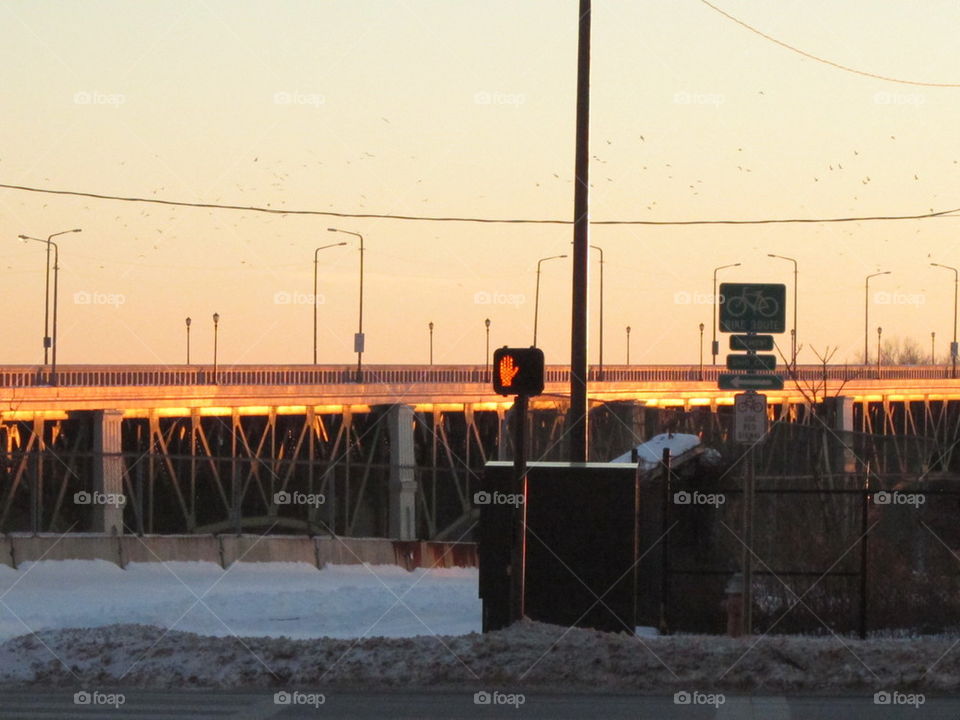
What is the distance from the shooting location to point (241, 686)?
12906 millimetres

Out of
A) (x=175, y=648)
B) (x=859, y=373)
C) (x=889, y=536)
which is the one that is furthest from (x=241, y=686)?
(x=859, y=373)

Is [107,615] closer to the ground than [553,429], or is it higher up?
closer to the ground

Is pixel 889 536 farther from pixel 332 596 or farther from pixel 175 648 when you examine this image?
pixel 175 648

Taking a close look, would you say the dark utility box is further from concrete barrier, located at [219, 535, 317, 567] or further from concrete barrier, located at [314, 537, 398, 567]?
concrete barrier, located at [314, 537, 398, 567]

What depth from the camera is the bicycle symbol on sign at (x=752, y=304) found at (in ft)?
60.6

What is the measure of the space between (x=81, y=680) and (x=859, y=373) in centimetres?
8253

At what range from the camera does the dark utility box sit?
1625cm

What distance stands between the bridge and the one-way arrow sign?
52.7 ft

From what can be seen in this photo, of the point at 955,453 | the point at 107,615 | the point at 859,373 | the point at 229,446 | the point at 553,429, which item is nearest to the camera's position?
the point at 107,615
